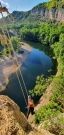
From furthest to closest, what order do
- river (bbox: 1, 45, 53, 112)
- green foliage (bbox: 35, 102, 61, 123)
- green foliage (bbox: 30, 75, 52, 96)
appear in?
1. river (bbox: 1, 45, 53, 112)
2. green foliage (bbox: 30, 75, 52, 96)
3. green foliage (bbox: 35, 102, 61, 123)

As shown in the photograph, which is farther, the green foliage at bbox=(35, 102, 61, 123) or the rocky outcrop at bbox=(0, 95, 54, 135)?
the green foliage at bbox=(35, 102, 61, 123)

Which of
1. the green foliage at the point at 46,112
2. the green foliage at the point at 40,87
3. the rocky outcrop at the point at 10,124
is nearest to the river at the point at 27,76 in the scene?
the green foliage at the point at 40,87

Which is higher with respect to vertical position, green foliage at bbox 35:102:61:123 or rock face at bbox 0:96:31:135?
rock face at bbox 0:96:31:135

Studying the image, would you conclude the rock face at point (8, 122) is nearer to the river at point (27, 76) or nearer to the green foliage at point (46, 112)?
the green foliage at point (46, 112)

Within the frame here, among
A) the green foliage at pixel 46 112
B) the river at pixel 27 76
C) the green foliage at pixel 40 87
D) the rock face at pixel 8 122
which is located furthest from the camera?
the river at pixel 27 76

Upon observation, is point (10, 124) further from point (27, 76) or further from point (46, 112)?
point (27, 76)

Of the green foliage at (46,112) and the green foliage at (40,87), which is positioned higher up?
the green foliage at (46,112)

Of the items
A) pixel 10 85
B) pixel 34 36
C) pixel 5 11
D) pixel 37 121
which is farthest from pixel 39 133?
pixel 34 36

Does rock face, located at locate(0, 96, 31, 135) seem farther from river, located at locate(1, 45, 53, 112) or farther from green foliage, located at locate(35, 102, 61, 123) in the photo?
river, located at locate(1, 45, 53, 112)

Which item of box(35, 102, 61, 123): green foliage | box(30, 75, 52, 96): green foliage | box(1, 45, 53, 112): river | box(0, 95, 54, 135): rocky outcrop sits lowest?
box(1, 45, 53, 112): river

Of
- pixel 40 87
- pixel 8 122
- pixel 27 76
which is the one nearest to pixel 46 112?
pixel 40 87

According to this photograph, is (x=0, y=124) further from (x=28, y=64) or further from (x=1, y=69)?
(x=28, y=64)

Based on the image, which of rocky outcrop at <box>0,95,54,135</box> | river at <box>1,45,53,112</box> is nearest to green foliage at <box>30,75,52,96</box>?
river at <box>1,45,53,112</box>
